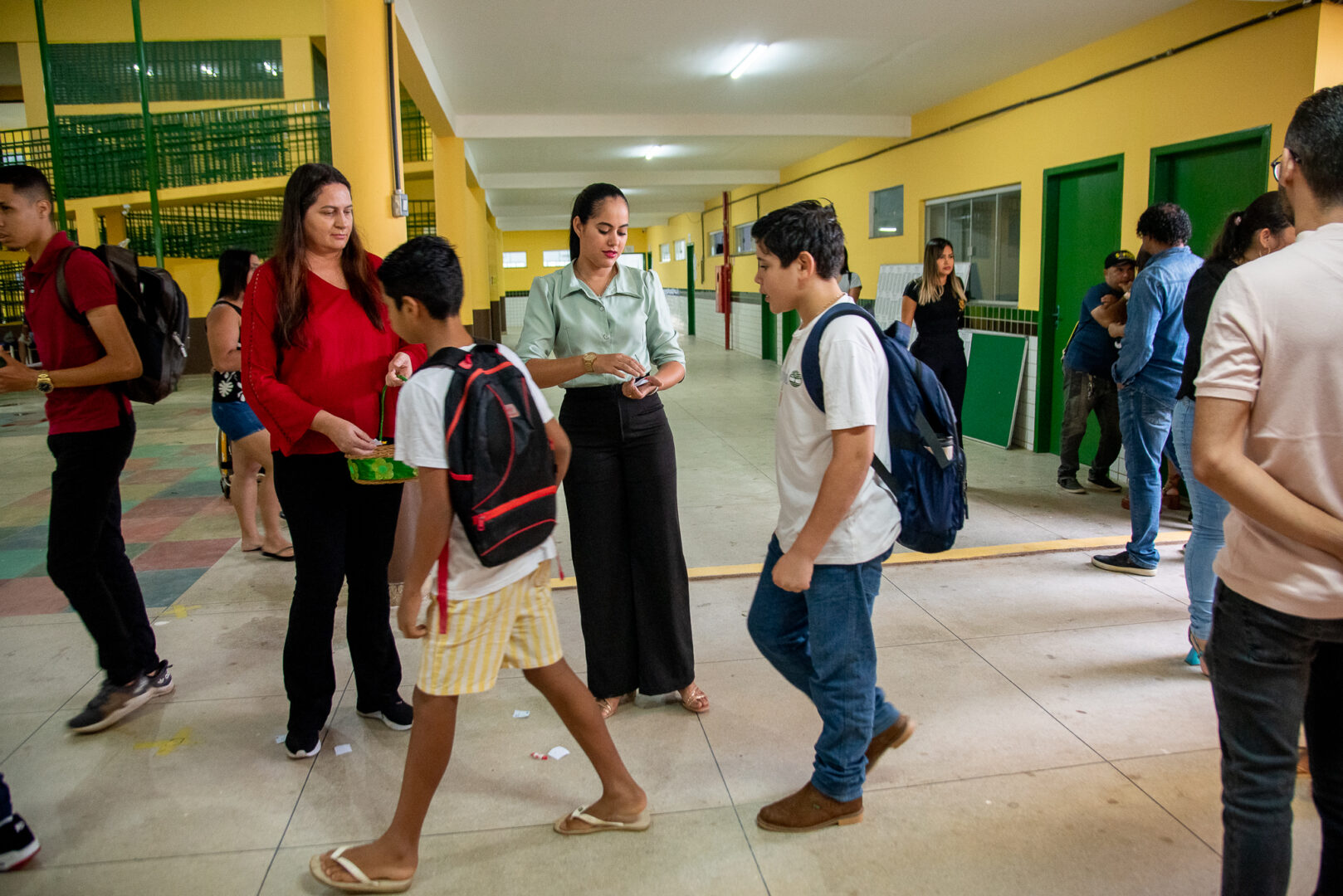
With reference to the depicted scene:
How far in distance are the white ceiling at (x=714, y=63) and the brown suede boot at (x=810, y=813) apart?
4852 millimetres

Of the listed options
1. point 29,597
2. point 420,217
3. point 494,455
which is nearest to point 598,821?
point 494,455

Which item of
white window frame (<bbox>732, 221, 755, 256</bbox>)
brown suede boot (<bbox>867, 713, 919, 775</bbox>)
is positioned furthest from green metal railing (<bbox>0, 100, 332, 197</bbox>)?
brown suede boot (<bbox>867, 713, 919, 775</bbox>)

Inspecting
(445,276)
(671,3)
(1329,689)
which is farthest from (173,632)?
(671,3)

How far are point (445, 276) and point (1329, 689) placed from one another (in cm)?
181

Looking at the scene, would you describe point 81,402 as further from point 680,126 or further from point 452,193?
point 680,126

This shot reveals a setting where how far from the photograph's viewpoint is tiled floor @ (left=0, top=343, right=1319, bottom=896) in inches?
80.6

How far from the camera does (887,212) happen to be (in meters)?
9.98

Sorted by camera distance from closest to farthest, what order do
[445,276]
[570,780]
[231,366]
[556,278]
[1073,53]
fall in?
1. [445,276]
2. [570,780]
3. [556,278]
4. [231,366]
5. [1073,53]

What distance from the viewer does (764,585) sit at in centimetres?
219

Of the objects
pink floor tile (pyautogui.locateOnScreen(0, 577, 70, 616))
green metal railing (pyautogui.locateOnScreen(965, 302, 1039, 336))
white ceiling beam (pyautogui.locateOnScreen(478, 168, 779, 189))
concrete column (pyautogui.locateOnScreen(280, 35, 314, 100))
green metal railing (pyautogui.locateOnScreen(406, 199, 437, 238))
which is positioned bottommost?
pink floor tile (pyautogui.locateOnScreen(0, 577, 70, 616))

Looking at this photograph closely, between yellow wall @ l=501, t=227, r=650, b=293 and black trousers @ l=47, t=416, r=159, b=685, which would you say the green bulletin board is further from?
yellow wall @ l=501, t=227, r=650, b=293

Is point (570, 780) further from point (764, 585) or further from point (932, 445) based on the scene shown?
point (932, 445)

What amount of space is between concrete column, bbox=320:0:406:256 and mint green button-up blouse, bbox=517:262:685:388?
1.87m

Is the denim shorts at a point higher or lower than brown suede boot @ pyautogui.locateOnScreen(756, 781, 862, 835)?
higher
